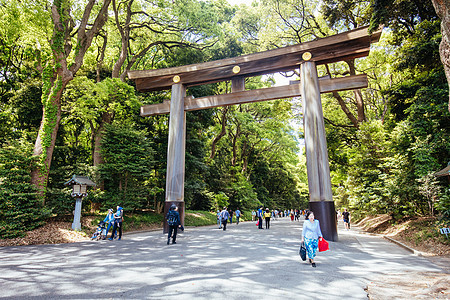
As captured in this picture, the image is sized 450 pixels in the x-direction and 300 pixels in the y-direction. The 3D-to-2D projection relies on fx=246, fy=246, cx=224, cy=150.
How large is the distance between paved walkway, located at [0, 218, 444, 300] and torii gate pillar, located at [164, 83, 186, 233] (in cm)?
383

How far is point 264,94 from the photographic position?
36.4 feet

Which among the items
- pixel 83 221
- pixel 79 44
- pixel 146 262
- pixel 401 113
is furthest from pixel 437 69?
pixel 83 221

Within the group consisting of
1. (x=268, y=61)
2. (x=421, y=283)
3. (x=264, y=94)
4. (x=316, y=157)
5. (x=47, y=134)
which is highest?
(x=268, y=61)

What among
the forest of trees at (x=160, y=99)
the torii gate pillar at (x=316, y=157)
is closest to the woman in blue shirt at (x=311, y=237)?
the torii gate pillar at (x=316, y=157)

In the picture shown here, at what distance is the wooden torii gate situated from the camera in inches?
356

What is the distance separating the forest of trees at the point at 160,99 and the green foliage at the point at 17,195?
0.17 ft

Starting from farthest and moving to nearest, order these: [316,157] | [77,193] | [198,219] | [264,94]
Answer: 1. [198,219]
2. [77,193]
3. [264,94]
4. [316,157]

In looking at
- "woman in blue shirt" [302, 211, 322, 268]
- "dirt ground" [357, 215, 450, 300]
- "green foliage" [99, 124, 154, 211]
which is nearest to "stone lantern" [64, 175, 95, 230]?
"green foliage" [99, 124, 154, 211]

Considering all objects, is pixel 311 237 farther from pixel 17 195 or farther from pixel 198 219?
pixel 198 219

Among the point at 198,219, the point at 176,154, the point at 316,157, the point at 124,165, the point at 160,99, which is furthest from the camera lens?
the point at 198,219

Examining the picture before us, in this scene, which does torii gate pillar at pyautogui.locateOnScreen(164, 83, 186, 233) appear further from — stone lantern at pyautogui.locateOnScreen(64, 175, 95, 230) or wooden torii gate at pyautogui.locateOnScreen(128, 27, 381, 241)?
stone lantern at pyautogui.locateOnScreen(64, 175, 95, 230)

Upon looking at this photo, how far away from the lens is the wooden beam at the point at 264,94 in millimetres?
9875

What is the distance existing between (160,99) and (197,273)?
50.6 ft

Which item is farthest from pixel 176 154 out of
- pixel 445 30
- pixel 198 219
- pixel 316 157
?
pixel 445 30
